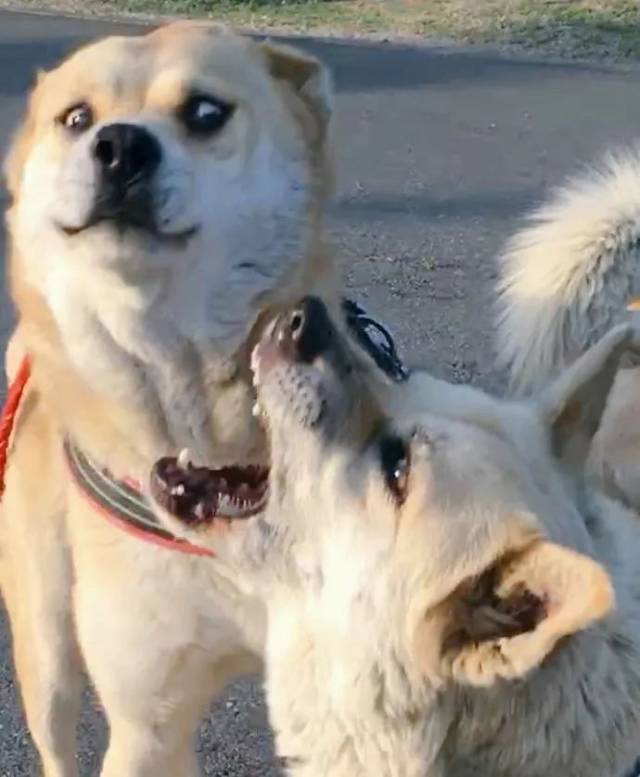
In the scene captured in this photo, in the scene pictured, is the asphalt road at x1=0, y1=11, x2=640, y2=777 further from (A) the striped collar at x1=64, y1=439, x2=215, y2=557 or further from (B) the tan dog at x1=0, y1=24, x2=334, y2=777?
(A) the striped collar at x1=64, y1=439, x2=215, y2=557

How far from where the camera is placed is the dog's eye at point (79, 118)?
11.4ft

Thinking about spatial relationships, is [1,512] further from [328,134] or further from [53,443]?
[328,134]

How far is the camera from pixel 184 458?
11.4 ft

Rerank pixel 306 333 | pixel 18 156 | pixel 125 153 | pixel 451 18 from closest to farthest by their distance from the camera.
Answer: pixel 306 333 → pixel 125 153 → pixel 18 156 → pixel 451 18

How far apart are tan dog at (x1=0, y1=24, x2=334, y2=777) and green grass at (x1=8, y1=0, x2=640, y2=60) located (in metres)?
8.19

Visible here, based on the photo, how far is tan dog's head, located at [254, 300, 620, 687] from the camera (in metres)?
2.78

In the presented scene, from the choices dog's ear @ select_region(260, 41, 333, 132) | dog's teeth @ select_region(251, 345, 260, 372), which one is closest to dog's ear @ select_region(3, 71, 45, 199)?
dog's ear @ select_region(260, 41, 333, 132)

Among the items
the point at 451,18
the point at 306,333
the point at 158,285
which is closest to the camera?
the point at 306,333

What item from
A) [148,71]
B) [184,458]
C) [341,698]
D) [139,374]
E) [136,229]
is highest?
[148,71]

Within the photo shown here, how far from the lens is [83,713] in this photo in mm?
4664

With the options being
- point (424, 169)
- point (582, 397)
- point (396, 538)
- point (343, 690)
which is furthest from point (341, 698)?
point (424, 169)

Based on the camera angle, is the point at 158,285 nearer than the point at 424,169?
Yes

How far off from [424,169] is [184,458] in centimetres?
574

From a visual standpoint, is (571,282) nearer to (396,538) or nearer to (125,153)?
(125,153)
